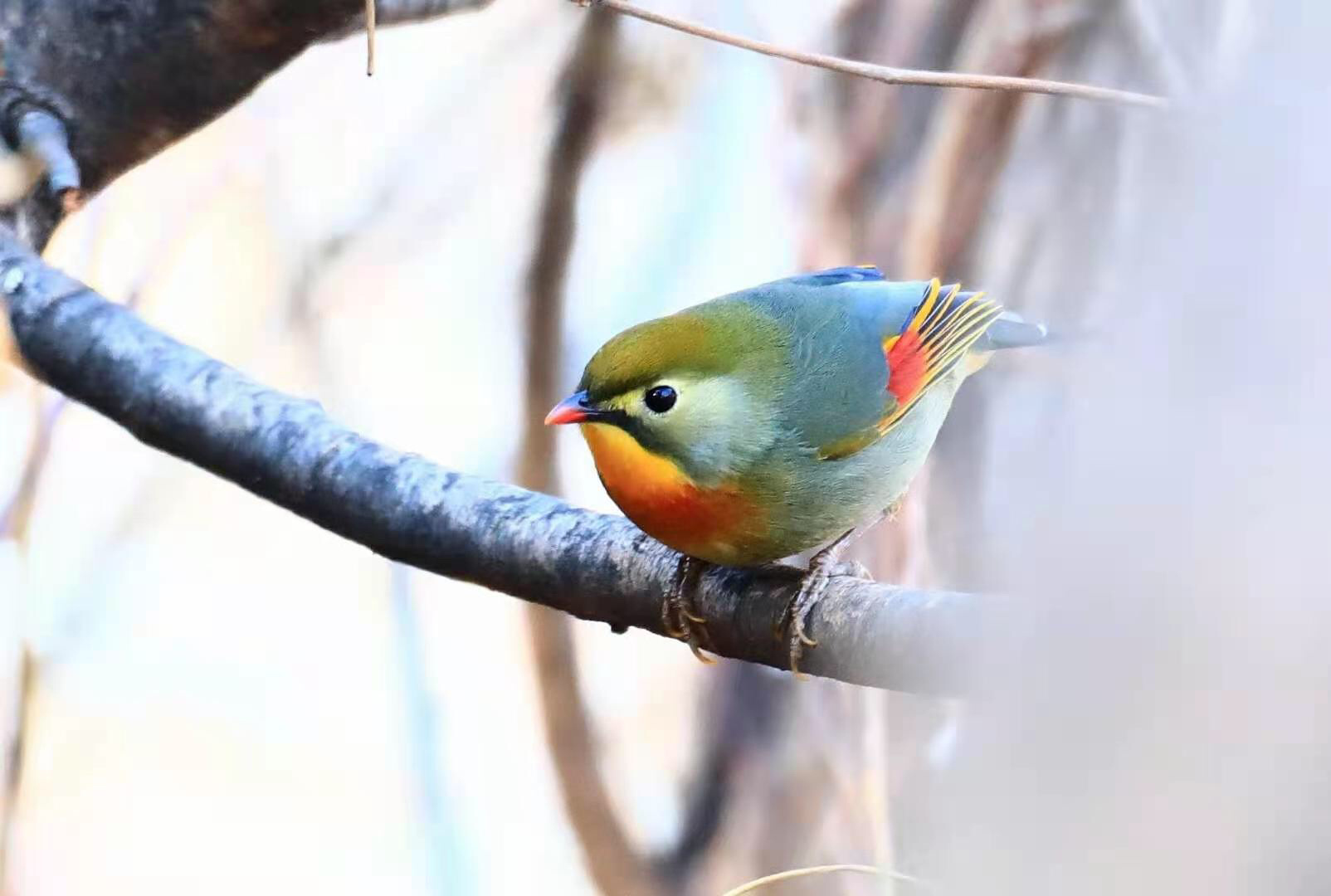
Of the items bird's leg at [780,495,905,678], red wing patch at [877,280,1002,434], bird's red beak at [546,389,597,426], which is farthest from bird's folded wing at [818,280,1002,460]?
bird's red beak at [546,389,597,426]

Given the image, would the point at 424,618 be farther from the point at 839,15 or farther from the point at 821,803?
the point at 839,15

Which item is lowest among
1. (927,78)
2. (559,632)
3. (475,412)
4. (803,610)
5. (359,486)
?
(803,610)

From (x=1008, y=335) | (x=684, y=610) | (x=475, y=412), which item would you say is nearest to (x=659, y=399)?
(x=684, y=610)

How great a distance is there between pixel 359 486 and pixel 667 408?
0.29 m

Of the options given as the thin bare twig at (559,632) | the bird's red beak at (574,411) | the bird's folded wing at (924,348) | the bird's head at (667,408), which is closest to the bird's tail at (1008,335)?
the bird's folded wing at (924,348)

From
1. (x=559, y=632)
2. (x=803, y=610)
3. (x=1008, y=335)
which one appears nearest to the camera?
(x=803, y=610)

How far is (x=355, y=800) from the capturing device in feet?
5.46

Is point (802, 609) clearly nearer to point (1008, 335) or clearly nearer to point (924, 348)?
point (924, 348)

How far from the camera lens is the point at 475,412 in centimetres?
180

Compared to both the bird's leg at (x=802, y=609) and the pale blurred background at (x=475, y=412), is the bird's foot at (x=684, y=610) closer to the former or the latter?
the bird's leg at (x=802, y=609)

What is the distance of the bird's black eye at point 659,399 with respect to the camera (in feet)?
3.41

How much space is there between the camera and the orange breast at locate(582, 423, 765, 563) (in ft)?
3.31

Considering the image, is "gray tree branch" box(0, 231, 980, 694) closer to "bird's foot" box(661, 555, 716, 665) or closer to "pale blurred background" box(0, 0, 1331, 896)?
"bird's foot" box(661, 555, 716, 665)

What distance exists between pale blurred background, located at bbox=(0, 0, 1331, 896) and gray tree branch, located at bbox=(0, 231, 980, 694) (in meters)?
0.24
